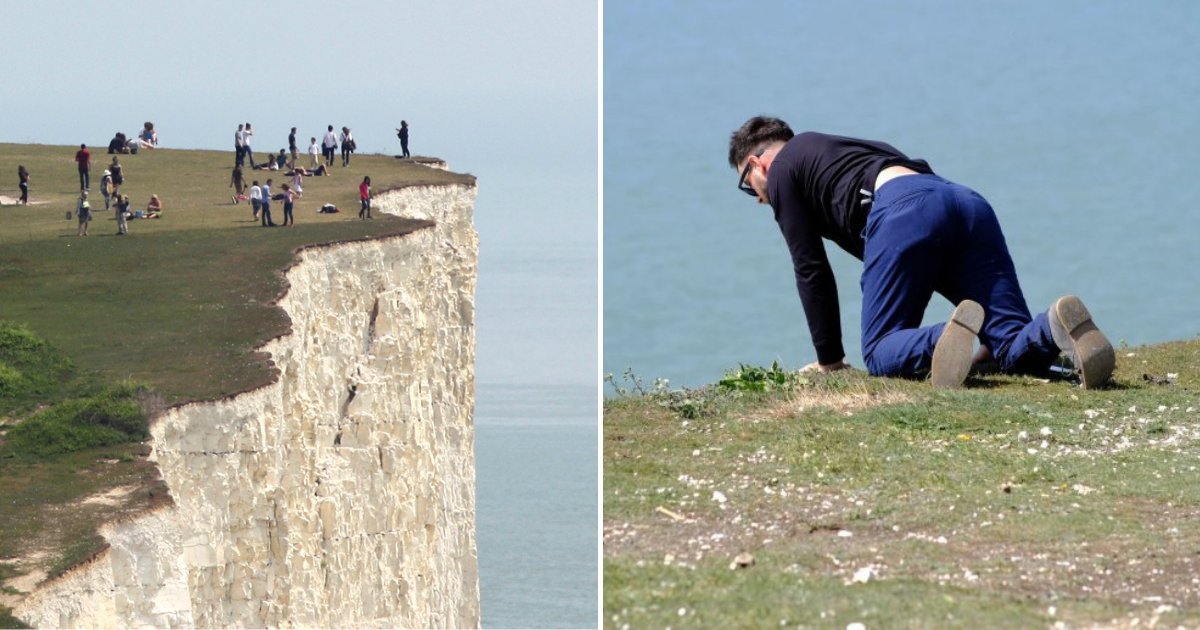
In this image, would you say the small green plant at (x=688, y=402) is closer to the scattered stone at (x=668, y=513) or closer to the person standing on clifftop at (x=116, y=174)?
the scattered stone at (x=668, y=513)

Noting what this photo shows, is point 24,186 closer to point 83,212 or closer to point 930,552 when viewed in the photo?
point 83,212

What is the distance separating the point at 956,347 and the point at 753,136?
1.87 m

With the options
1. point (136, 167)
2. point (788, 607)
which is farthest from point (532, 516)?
point (788, 607)

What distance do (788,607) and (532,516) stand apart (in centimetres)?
5299

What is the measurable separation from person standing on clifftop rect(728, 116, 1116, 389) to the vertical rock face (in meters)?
8.57

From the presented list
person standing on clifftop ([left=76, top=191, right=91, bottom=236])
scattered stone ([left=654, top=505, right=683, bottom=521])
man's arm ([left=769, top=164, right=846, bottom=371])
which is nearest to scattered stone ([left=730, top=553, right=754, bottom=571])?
scattered stone ([left=654, top=505, right=683, bottom=521])

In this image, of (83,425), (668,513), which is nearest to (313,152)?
(83,425)

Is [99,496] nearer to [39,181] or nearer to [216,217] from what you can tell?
[216,217]

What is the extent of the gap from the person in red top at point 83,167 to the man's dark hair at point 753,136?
2500 cm

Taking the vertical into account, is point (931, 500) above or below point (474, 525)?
above

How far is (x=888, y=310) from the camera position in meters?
9.72

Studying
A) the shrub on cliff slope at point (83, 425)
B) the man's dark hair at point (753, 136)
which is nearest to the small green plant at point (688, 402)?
the man's dark hair at point (753, 136)

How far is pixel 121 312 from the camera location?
28672mm

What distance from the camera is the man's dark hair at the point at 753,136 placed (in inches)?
408
